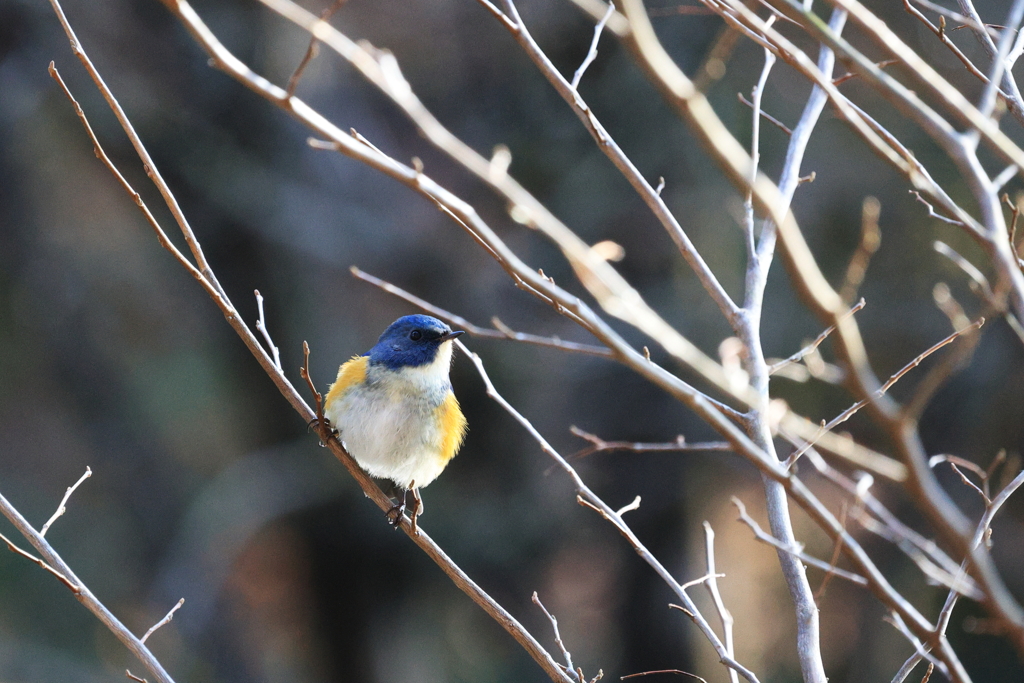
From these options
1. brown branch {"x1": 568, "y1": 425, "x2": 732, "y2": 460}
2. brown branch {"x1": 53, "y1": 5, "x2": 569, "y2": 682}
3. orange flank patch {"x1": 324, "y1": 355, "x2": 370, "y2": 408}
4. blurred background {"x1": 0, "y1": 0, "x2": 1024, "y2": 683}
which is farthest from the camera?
blurred background {"x1": 0, "y1": 0, "x2": 1024, "y2": 683}

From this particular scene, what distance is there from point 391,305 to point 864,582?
638 cm

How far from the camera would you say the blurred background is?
693 cm

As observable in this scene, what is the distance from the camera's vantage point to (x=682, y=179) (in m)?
6.88

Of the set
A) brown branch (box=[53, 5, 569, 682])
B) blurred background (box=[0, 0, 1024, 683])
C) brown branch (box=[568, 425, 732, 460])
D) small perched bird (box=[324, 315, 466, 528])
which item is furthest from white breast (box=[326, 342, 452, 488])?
blurred background (box=[0, 0, 1024, 683])

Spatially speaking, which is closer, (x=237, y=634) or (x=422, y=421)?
(x=422, y=421)

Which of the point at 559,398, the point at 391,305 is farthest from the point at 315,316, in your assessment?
the point at 559,398

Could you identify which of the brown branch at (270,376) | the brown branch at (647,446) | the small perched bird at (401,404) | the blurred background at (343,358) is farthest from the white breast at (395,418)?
the blurred background at (343,358)

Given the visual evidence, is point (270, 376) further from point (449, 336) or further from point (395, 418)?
point (449, 336)

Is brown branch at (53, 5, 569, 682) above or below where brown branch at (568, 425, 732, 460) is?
below

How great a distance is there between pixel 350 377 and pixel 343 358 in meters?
3.74

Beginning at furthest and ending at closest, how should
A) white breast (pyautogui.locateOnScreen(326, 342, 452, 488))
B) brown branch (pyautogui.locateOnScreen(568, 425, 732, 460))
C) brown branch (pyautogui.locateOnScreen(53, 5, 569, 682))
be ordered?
white breast (pyautogui.locateOnScreen(326, 342, 452, 488)) → brown branch (pyautogui.locateOnScreen(53, 5, 569, 682)) → brown branch (pyautogui.locateOnScreen(568, 425, 732, 460))

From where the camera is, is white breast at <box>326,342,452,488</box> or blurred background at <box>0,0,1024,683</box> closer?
white breast at <box>326,342,452,488</box>

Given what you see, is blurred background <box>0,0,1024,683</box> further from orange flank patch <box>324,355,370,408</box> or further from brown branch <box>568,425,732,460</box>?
brown branch <box>568,425,732,460</box>

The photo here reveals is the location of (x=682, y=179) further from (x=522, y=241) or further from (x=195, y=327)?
(x=195, y=327)
